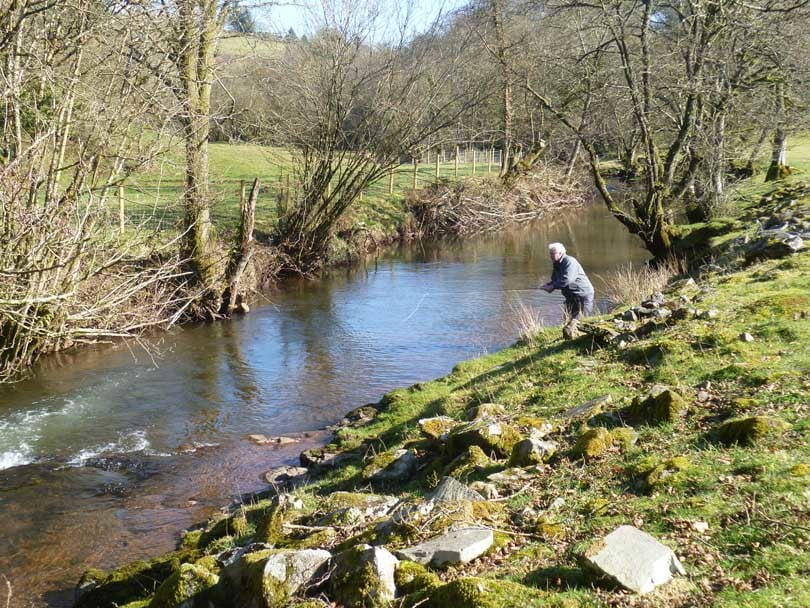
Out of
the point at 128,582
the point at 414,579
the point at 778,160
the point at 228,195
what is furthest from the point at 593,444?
the point at 778,160

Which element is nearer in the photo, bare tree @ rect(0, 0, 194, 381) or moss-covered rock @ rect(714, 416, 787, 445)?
moss-covered rock @ rect(714, 416, 787, 445)

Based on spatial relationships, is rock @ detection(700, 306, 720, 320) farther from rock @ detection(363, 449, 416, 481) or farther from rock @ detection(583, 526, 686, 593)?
rock @ detection(583, 526, 686, 593)

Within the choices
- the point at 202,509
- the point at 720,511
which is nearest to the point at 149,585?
the point at 202,509

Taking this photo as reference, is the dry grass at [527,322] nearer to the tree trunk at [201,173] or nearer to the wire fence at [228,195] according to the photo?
the tree trunk at [201,173]

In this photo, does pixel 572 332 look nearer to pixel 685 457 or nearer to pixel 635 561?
pixel 685 457

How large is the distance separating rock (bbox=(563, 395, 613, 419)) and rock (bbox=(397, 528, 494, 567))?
2.90m

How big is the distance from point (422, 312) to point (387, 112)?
26.1ft

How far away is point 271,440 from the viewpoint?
1208 cm

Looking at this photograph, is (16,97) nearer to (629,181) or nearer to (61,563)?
A: (61,563)

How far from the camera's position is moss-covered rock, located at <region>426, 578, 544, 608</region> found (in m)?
4.51

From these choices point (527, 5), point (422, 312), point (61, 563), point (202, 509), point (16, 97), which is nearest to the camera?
point (61, 563)

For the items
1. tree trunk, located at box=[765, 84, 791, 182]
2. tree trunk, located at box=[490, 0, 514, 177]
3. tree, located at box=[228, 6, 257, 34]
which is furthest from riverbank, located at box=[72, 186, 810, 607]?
tree trunk, located at box=[765, 84, 791, 182]

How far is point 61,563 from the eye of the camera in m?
8.53

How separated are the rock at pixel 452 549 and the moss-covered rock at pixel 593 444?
1772mm
